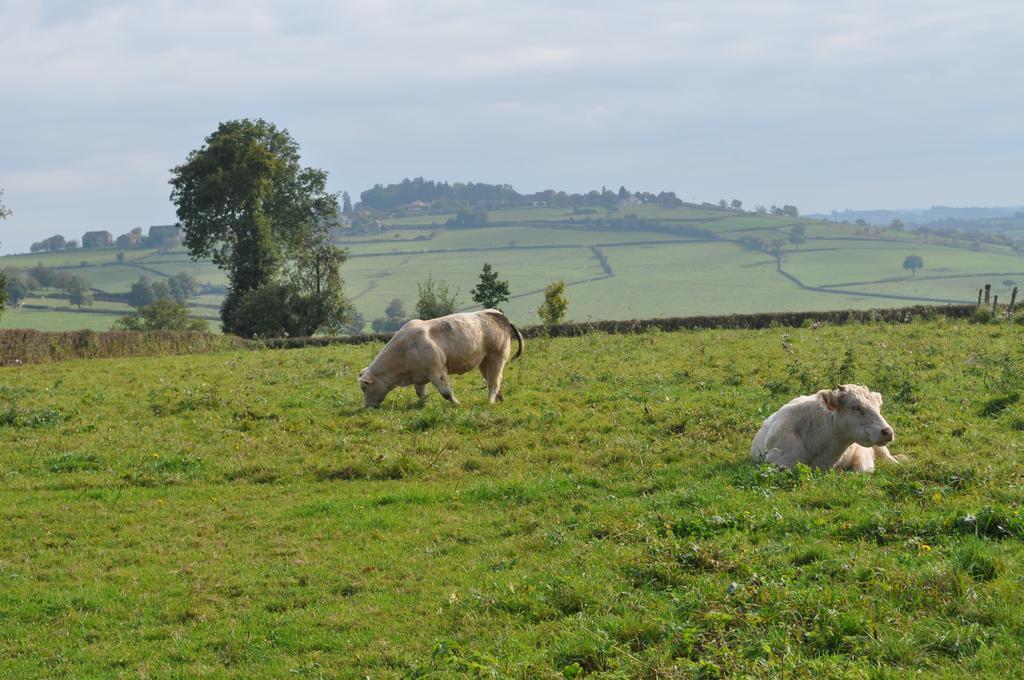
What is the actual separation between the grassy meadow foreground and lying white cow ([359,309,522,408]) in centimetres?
62

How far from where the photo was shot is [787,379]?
62.3 ft

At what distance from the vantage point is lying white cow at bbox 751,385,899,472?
11.8 meters

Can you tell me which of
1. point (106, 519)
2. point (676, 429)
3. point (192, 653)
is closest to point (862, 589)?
point (192, 653)

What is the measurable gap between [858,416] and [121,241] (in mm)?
176451

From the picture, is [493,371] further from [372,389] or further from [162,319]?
[162,319]

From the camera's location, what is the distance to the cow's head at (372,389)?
1875 cm

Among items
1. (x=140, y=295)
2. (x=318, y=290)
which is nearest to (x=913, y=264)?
(x=318, y=290)

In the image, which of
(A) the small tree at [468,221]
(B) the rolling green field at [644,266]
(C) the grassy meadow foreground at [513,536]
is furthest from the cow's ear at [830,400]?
(A) the small tree at [468,221]

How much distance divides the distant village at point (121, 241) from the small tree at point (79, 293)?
52.7 meters

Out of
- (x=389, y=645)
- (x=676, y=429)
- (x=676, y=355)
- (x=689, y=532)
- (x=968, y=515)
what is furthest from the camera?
(x=676, y=355)

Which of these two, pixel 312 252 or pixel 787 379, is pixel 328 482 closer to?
pixel 787 379

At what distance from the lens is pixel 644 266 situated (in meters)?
144

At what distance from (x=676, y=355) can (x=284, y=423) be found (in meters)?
11.8

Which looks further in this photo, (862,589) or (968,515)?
(968,515)
